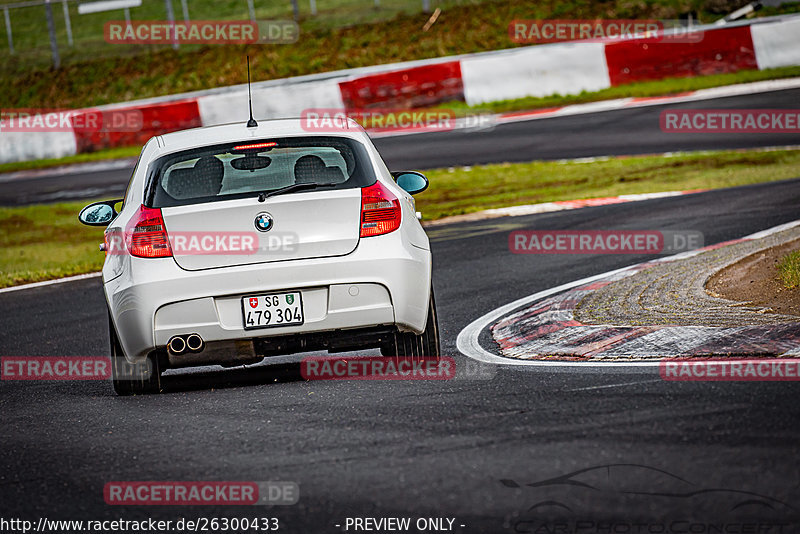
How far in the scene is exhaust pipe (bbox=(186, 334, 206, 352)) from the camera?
666cm

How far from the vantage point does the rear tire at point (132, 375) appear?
7105 millimetres

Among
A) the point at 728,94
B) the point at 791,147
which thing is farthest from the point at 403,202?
the point at 728,94

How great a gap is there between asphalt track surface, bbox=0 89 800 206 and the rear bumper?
38.2 ft

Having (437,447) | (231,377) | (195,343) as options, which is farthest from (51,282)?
(437,447)

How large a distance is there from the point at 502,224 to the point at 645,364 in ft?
24.1

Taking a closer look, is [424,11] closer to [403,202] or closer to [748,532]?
[403,202]

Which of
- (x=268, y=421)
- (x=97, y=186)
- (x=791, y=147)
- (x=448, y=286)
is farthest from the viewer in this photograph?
(x=97, y=186)

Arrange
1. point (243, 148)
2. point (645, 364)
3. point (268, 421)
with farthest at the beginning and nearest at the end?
point (243, 148)
point (645, 364)
point (268, 421)

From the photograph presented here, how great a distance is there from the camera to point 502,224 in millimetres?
13930

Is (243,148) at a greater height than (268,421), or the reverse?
(243,148)

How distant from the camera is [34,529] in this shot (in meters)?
4.65

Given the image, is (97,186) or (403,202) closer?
(403,202)

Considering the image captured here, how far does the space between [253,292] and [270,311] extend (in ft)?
0.45

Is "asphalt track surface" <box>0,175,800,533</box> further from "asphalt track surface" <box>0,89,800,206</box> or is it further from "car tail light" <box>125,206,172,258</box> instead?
"asphalt track surface" <box>0,89,800,206</box>
